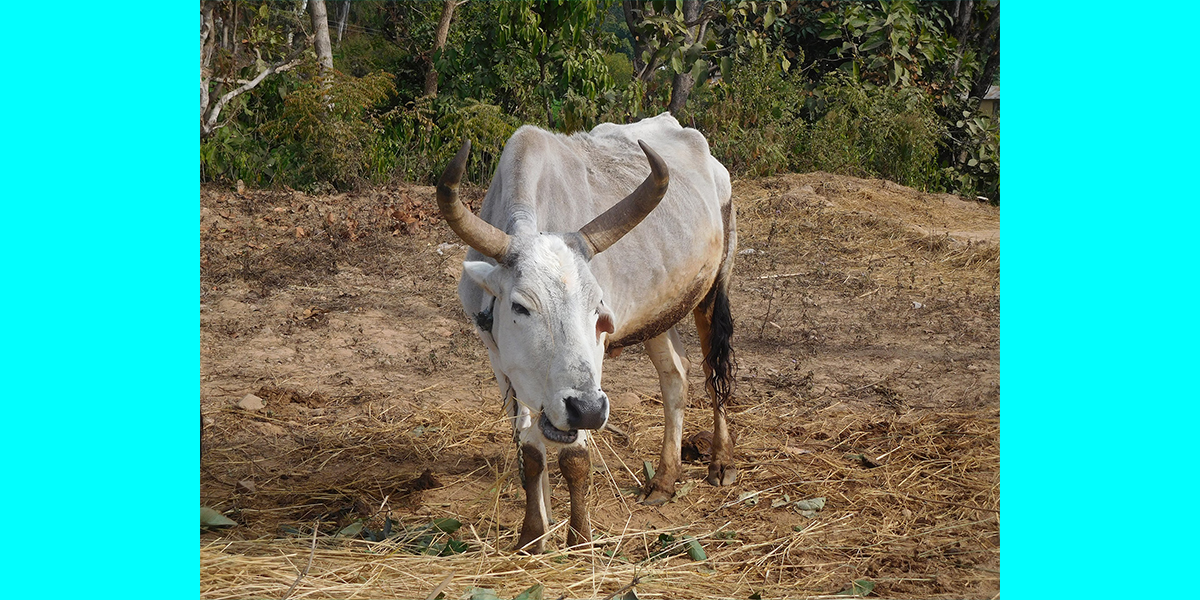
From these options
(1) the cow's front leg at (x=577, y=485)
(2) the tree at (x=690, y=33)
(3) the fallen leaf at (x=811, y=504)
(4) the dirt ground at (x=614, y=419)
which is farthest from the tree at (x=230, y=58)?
(3) the fallen leaf at (x=811, y=504)

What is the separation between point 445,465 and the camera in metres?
5.41

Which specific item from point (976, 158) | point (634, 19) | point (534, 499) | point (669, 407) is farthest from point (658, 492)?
point (976, 158)

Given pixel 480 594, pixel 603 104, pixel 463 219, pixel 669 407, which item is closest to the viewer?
pixel 463 219

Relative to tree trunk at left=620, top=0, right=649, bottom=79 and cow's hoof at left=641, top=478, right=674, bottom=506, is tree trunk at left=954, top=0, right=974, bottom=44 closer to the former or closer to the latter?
tree trunk at left=620, top=0, right=649, bottom=79

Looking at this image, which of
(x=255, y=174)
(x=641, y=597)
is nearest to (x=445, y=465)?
(x=641, y=597)

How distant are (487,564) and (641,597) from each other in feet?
2.08

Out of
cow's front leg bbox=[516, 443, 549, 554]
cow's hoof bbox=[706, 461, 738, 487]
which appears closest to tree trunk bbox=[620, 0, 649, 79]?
cow's hoof bbox=[706, 461, 738, 487]

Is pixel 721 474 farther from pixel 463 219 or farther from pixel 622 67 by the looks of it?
pixel 622 67

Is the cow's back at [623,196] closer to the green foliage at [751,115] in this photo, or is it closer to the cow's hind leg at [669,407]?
the cow's hind leg at [669,407]

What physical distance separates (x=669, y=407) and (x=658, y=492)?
447 mm

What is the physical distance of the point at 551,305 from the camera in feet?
11.7

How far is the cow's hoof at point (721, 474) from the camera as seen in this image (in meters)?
5.25

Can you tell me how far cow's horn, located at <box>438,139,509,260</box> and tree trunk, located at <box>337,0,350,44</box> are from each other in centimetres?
1393

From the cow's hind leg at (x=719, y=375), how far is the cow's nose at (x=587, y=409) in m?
1.94
